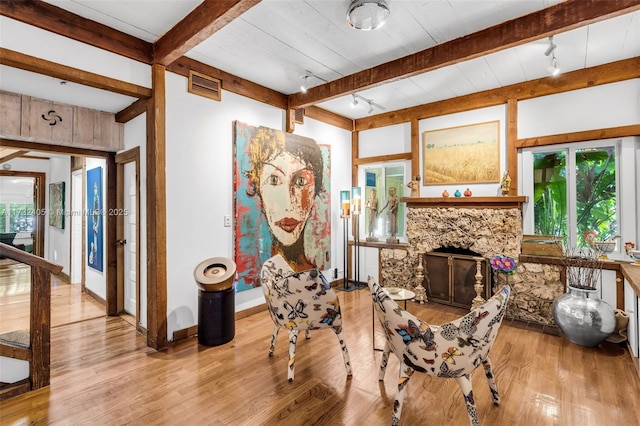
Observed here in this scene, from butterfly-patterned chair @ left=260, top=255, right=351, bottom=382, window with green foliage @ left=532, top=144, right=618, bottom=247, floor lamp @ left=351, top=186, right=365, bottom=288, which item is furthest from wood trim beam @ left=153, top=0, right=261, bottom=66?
window with green foliage @ left=532, top=144, right=618, bottom=247

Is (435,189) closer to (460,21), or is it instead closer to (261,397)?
(460,21)

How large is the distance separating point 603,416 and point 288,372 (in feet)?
6.96

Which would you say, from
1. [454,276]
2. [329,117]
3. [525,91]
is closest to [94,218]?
[329,117]

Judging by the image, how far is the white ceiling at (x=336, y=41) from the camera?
8.16 feet

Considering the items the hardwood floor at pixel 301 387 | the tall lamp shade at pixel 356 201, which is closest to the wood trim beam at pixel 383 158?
the tall lamp shade at pixel 356 201

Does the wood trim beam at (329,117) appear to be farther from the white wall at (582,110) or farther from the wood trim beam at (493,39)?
the white wall at (582,110)

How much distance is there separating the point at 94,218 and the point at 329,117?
3851 mm

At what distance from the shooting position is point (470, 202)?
4.21 metres

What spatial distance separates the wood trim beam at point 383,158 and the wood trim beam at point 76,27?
11.5 ft

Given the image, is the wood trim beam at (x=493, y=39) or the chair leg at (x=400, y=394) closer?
the chair leg at (x=400, y=394)

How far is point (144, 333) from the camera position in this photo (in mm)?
3400

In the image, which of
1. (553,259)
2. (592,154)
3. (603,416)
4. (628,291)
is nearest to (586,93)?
(592,154)

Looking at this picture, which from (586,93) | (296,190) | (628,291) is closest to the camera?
(628,291)

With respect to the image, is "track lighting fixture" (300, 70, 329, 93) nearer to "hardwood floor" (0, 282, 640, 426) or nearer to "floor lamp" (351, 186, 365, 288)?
"floor lamp" (351, 186, 365, 288)
